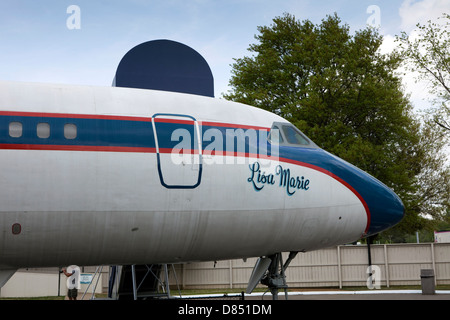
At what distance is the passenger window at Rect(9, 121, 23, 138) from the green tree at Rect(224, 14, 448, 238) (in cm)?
2218

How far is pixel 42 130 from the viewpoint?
8352 millimetres

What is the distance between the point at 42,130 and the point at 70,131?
1.49 ft

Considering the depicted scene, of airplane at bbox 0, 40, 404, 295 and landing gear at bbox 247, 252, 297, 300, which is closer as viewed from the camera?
airplane at bbox 0, 40, 404, 295

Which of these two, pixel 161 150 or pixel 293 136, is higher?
pixel 293 136

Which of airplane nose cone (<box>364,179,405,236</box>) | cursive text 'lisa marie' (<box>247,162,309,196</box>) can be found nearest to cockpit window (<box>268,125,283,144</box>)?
cursive text 'lisa marie' (<box>247,162,309,196</box>)

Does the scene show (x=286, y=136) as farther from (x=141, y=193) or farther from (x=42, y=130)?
(x=42, y=130)

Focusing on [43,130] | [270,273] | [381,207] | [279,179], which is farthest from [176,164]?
[381,207]

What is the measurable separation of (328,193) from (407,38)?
2450 centimetres

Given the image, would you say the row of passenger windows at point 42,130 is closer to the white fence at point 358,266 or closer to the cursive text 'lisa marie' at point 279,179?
the cursive text 'lisa marie' at point 279,179

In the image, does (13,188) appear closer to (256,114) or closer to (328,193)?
(256,114)

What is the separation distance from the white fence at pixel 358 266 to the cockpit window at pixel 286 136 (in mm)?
19632

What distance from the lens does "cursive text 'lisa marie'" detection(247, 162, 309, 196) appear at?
9492 mm

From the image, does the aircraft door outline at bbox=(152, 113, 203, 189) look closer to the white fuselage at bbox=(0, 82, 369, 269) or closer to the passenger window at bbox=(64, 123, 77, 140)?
the white fuselage at bbox=(0, 82, 369, 269)
